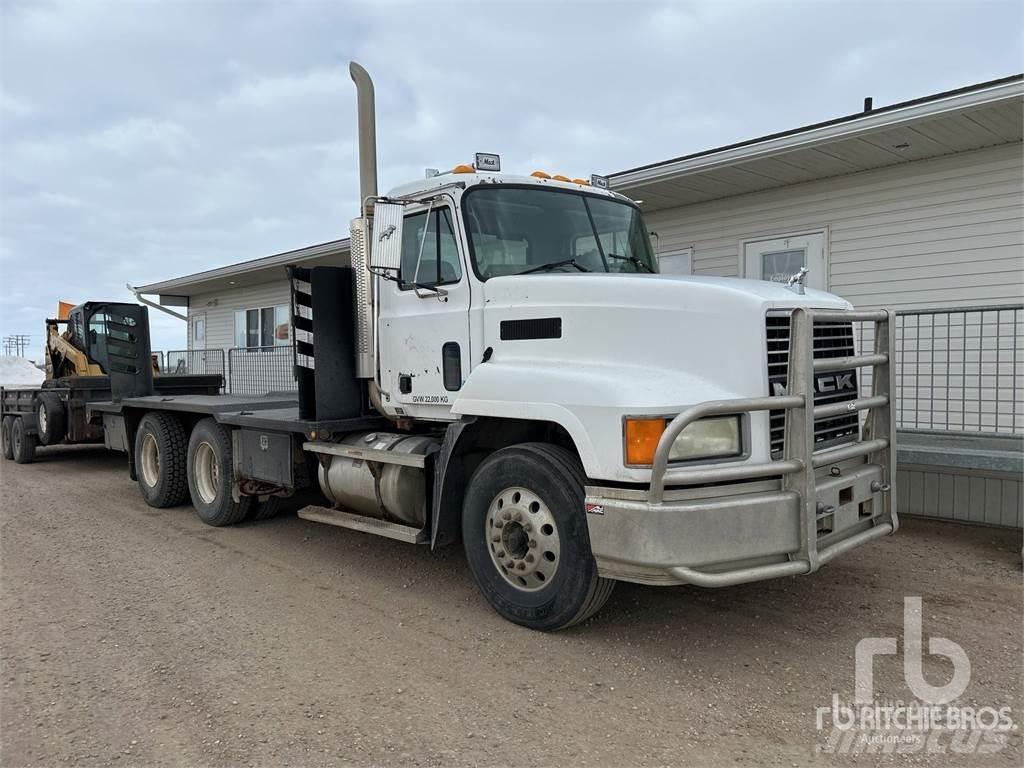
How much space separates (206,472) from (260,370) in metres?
7.64

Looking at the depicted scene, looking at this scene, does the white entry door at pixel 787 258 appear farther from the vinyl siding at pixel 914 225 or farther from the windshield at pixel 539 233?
the windshield at pixel 539 233

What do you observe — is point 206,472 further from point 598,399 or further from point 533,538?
point 598,399

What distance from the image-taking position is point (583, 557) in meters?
3.93

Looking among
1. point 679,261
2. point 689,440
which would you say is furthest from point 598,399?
point 679,261

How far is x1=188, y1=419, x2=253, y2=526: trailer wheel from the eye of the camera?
6.99 meters

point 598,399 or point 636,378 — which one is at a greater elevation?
point 636,378

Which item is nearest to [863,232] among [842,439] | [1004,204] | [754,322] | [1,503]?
[1004,204]

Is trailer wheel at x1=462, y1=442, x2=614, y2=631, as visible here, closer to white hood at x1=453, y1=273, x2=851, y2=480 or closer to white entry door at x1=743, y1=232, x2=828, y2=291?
white hood at x1=453, y1=273, x2=851, y2=480

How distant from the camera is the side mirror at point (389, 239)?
478cm

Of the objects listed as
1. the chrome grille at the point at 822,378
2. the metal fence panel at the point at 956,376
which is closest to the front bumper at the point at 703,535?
the chrome grille at the point at 822,378

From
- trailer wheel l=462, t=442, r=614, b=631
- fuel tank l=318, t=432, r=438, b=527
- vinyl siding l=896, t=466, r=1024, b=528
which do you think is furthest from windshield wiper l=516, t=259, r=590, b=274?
vinyl siding l=896, t=466, r=1024, b=528

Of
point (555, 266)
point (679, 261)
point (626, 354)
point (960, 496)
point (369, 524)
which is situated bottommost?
point (960, 496)

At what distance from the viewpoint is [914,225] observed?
8203 mm

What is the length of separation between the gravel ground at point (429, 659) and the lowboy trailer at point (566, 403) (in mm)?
493
